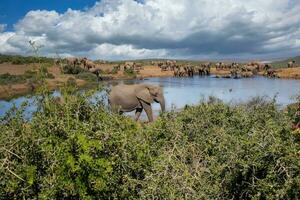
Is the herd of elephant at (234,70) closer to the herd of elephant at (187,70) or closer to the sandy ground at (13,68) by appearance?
the herd of elephant at (187,70)

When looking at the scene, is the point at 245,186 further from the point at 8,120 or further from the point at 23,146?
the point at 8,120

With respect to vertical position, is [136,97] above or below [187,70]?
above

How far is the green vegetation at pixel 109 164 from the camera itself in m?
5.17

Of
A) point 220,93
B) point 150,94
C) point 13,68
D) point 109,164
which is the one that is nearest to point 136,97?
point 150,94

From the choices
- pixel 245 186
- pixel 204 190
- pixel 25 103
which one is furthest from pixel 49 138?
pixel 245 186

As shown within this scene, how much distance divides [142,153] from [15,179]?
1.57m

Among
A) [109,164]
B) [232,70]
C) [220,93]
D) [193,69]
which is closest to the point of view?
[109,164]

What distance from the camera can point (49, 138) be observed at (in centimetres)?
562

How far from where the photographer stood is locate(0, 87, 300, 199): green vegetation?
517 centimetres

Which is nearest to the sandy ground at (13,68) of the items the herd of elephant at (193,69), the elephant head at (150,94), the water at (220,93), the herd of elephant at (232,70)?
the herd of elephant at (193,69)

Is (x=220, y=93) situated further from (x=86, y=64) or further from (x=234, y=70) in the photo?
(x=234, y=70)

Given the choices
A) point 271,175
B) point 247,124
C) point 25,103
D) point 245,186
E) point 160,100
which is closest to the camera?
point 271,175

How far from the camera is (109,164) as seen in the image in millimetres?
5379

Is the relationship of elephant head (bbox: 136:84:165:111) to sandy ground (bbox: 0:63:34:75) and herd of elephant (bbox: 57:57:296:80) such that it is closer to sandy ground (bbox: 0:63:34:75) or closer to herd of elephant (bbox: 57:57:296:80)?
sandy ground (bbox: 0:63:34:75)
